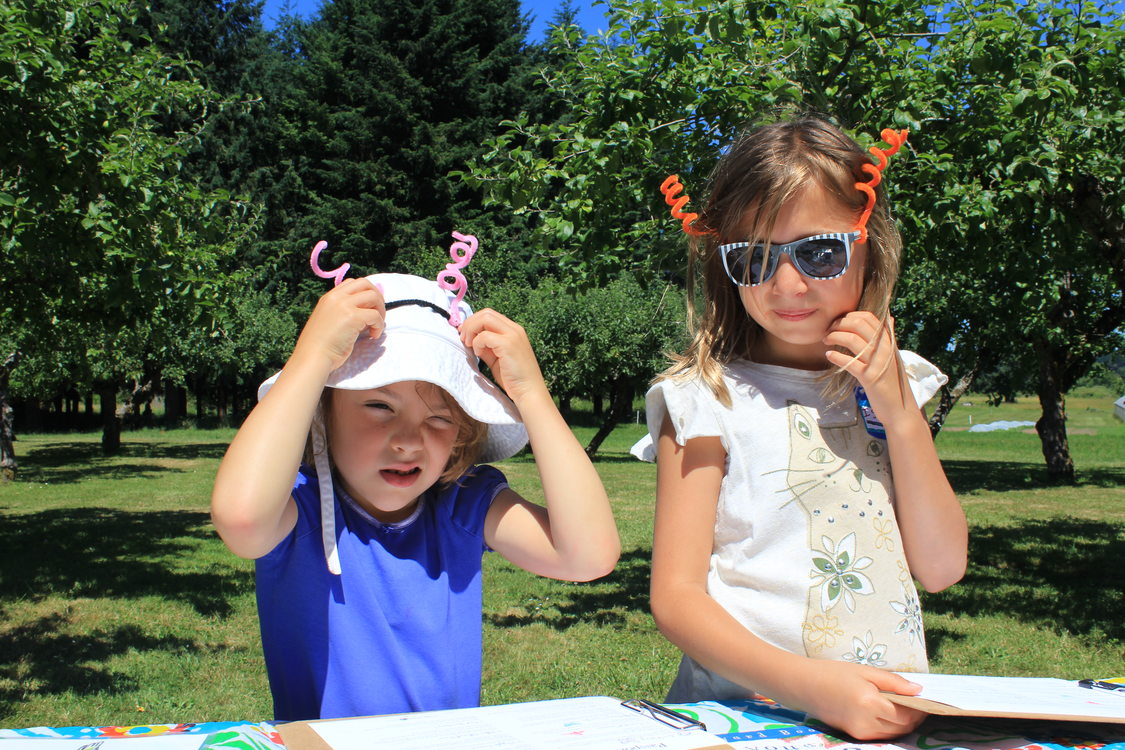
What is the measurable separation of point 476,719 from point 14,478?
19382mm

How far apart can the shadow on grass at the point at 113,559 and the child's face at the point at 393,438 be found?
Answer: 6007 millimetres

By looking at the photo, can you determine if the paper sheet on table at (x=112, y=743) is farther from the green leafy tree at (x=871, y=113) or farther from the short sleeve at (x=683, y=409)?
the green leafy tree at (x=871, y=113)

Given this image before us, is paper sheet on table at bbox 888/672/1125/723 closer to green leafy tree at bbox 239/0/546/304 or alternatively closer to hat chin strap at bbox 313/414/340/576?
hat chin strap at bbox 313/414/340/576

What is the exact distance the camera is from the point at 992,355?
18734mm

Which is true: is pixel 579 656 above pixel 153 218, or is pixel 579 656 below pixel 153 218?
below

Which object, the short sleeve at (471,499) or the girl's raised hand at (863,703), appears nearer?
the girl's raised hand at (863,703)

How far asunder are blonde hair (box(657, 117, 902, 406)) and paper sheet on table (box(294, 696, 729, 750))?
629mm

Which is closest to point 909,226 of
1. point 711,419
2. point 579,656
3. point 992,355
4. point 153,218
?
point 579,656

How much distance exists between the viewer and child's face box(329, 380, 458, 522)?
1500mm

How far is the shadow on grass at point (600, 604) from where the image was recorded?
661 cm

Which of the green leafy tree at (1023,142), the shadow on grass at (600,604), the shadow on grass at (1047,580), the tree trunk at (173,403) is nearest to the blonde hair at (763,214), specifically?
the green leafy tree at (1023,142)

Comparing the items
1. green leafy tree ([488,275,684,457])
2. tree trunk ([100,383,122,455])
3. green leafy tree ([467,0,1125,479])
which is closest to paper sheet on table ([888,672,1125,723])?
green leafy tree ([467,0,1125,479])

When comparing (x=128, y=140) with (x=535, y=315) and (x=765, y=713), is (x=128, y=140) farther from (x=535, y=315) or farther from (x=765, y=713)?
(x=535, y=315)

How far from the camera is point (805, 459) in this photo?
1500 millimetres
